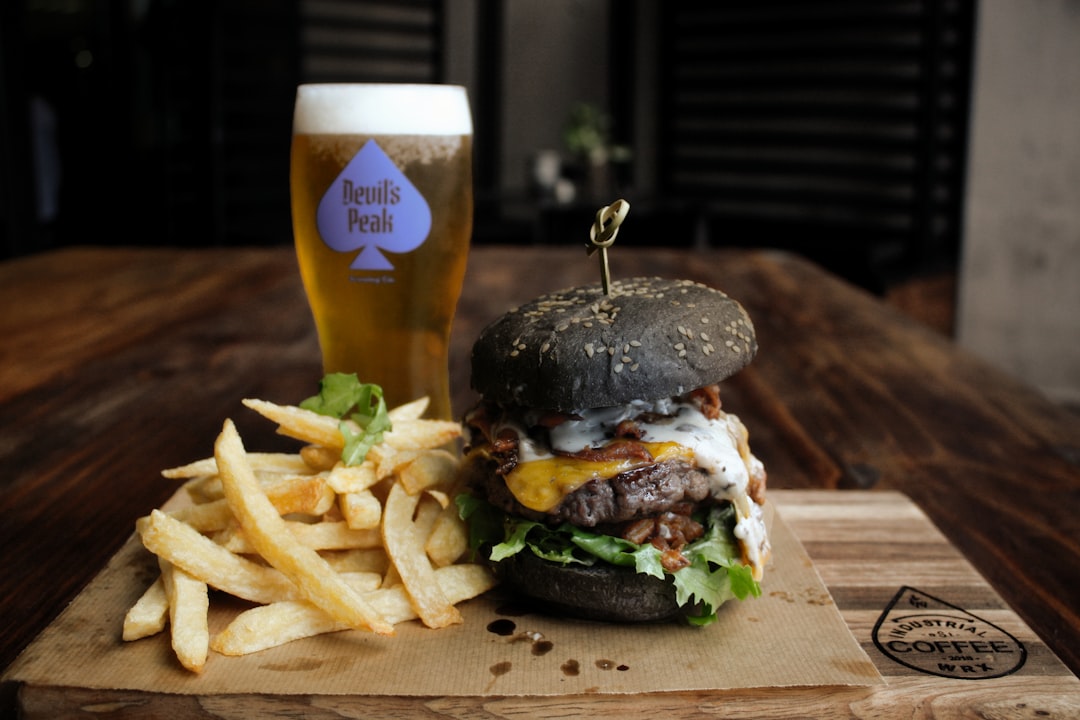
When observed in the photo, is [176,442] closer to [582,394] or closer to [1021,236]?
[582,394]

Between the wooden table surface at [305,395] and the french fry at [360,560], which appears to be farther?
the wooden table surface at [305,395]

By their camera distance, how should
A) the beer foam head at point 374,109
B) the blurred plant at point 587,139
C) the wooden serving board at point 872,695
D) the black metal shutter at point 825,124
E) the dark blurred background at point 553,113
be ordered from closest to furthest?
the wooden serving board at point 872,695
the beer foam head at point 374,109
the dark blurred background at point 553,113
the black metal shutter at point 825,124
the blurred plant at point 587,139

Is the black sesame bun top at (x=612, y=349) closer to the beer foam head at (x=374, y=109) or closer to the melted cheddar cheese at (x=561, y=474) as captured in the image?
the melted cheddar cheese at (x=561, y=474)

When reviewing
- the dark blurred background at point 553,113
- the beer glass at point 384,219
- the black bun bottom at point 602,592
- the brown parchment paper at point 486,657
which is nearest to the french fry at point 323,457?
the brown parchment paper at point 486,657

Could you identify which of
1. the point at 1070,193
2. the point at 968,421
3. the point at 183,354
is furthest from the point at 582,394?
the point at 1070,193

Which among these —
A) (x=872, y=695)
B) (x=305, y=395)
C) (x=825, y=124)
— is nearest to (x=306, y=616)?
(x=872, y=695)

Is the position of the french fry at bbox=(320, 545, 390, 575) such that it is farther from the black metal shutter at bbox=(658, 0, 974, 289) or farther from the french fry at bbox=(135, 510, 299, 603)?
the black metal shutter at bbox=(658, 0, 974, 289)
